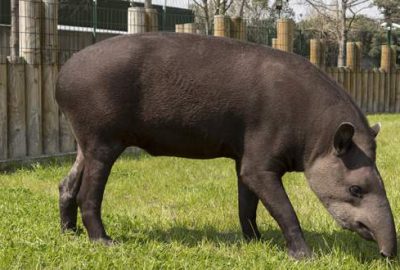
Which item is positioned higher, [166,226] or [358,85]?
[358,85]

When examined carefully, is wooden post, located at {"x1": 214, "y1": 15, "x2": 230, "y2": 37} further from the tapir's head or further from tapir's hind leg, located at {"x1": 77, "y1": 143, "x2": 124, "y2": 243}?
the tapir's head

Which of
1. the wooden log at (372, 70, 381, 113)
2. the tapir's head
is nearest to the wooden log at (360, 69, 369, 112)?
the wooden log at (372, 70, 381, 113)

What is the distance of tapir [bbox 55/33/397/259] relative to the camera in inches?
185

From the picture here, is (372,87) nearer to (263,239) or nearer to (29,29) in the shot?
(29,29)

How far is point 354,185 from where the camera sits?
4617mm

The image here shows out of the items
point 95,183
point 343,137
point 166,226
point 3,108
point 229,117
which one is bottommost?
point 166,226

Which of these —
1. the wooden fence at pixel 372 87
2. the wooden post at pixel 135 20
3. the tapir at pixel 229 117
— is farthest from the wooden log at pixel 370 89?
the tapir at pixel 229 117

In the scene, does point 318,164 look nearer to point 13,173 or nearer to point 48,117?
point 13,173

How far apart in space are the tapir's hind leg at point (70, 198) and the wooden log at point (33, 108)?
382 cm

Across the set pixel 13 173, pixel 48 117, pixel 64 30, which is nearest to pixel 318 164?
pixel 13 173

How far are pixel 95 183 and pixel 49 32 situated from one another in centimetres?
478

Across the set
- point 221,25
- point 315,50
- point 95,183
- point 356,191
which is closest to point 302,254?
point 356,191

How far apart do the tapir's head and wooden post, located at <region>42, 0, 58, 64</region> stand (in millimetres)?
5464

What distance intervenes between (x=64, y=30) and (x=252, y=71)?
8984 mm
